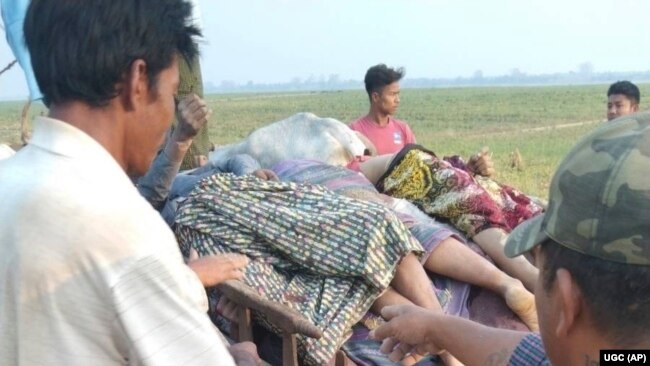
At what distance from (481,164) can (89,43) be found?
123 inches

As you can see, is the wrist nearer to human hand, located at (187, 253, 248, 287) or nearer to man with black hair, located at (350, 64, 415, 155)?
human hand, located at (187, 253, 248, 287)

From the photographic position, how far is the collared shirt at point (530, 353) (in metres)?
1.53

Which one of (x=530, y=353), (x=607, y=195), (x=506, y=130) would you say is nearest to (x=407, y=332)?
(x=530, y=353)

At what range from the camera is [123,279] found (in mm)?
1162

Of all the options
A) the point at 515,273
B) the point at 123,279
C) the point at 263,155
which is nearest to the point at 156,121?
the point at 123,279

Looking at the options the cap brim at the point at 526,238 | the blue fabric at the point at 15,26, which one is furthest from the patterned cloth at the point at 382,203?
the cap brim at the point at 526,238

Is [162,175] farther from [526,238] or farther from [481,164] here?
[526,238]

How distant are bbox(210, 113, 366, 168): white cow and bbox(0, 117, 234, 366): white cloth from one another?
2.93 m

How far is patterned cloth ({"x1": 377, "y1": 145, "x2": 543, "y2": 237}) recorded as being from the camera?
3664 mm

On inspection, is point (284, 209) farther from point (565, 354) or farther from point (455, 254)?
point (565, 354)

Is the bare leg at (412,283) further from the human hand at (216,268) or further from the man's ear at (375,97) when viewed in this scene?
the man's ear at (375,97)

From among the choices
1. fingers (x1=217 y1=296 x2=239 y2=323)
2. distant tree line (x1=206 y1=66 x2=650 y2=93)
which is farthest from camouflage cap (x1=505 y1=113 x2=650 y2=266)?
distant tree line (x1=206 y1=66 x2=650 y2=93)

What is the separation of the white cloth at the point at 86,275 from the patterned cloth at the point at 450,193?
2.60m

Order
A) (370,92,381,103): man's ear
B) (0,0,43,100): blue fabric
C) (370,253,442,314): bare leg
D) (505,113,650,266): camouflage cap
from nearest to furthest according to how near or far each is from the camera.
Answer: (505,113,650,266): camouflage cap → (370,253,442,314): bare leg → (0,0,43,100): blue fabric → (370,92,381,103): man's ear
